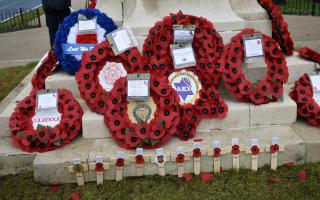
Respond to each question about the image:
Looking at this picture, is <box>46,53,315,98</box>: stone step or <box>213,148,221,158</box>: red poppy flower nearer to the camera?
<box>213,148,221,158</box>: red poppy flower

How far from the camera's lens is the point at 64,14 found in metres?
5.48

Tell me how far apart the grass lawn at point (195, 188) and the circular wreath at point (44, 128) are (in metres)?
0.30

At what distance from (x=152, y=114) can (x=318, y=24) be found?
7823 millimetres

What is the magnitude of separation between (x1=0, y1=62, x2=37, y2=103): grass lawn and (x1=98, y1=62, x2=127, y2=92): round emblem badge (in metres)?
2.02

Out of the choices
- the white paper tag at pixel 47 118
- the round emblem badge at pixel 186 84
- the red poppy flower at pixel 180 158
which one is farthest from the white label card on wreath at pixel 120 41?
the red poppy flower at pixel 180 158

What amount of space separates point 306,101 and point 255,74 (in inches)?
22.6

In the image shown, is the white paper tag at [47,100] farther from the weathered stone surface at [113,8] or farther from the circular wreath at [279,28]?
the circular wreath at [279,28]

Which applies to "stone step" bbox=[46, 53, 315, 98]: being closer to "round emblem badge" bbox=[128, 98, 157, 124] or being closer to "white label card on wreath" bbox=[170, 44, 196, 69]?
"white label card on wreath" bbox=[170, 44, 196, 69]

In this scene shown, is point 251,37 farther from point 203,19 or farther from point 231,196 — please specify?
point 231,196

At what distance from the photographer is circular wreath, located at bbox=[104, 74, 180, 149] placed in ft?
11.0

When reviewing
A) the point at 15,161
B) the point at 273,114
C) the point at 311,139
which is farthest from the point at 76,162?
the point at 311,139

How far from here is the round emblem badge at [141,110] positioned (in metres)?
3.48

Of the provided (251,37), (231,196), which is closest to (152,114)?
(231,196)

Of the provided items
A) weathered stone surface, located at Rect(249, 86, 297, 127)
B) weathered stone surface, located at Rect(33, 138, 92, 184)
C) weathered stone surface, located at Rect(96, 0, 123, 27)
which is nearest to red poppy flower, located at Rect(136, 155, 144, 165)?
weathered stone surface, located at Rect(33, 138, 92, 184)
